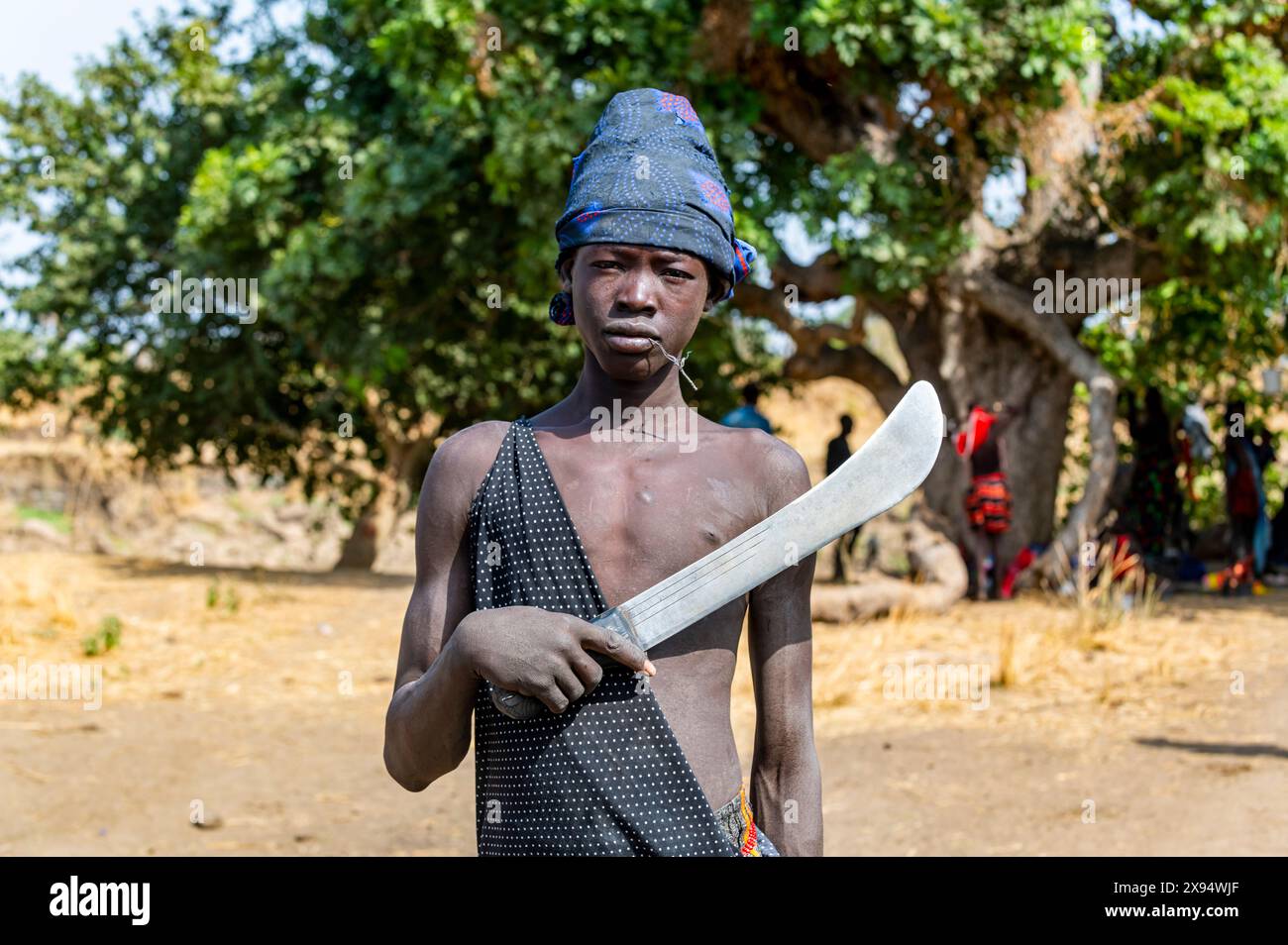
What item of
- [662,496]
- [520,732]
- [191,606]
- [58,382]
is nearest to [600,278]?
[662,496]

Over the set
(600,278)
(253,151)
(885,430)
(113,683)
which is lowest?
(113,683)

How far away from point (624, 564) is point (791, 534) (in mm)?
285

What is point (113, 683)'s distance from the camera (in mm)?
9070

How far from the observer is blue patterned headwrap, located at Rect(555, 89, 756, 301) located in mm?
2027

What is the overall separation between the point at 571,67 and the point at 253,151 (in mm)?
3227

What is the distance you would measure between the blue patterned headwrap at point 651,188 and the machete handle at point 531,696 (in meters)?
0.57

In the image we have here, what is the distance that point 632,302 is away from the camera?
6.61ft

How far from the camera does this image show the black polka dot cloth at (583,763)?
187cm

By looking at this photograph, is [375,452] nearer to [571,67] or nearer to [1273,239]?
[571,67]

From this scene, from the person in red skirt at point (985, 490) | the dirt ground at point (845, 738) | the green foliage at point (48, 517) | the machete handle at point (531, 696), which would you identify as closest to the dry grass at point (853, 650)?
the dirt ground at point (845, 738)

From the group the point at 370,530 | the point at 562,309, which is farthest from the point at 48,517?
the point at 562,309

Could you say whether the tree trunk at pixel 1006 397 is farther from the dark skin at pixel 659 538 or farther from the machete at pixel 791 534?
the machete at pixel 791 534

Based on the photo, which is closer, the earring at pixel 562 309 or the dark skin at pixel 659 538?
the dark skin at pixel 659 538

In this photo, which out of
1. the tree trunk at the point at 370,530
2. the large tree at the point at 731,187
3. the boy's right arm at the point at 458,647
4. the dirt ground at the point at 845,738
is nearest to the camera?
the boy's right arm at the point at 458,647
